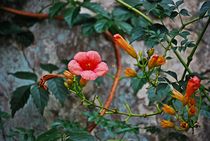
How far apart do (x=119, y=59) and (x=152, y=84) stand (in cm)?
66

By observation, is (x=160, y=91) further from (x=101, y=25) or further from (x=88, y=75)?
(x=101, y=25)

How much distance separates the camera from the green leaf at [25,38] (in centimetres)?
173

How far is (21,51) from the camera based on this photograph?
172 centimetres

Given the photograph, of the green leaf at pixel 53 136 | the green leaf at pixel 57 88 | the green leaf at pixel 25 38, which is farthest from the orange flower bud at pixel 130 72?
the green leaf at pixel 25 38

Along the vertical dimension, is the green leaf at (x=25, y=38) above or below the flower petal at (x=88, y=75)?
above

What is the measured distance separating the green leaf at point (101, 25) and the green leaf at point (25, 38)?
0.32m

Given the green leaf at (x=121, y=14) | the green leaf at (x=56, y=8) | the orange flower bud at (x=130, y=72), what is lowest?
the orange flower bud at (x=130, y=72)

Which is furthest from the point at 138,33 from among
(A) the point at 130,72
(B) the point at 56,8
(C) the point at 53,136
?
(B) the point at 56,8

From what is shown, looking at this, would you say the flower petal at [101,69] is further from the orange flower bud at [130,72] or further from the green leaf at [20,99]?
the green leaf at [20,99]

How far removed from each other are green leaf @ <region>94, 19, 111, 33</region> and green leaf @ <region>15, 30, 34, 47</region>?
12.6 inches

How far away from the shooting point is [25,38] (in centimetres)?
173

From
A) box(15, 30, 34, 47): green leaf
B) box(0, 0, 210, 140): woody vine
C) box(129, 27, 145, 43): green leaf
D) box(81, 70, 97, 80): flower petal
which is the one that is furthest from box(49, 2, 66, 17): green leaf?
box(81, 70, 97, 80): flower petal

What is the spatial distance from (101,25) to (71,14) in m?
0.13

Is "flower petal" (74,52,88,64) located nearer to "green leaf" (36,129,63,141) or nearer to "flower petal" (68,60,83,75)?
"flower petal" (68,60,83,75)
